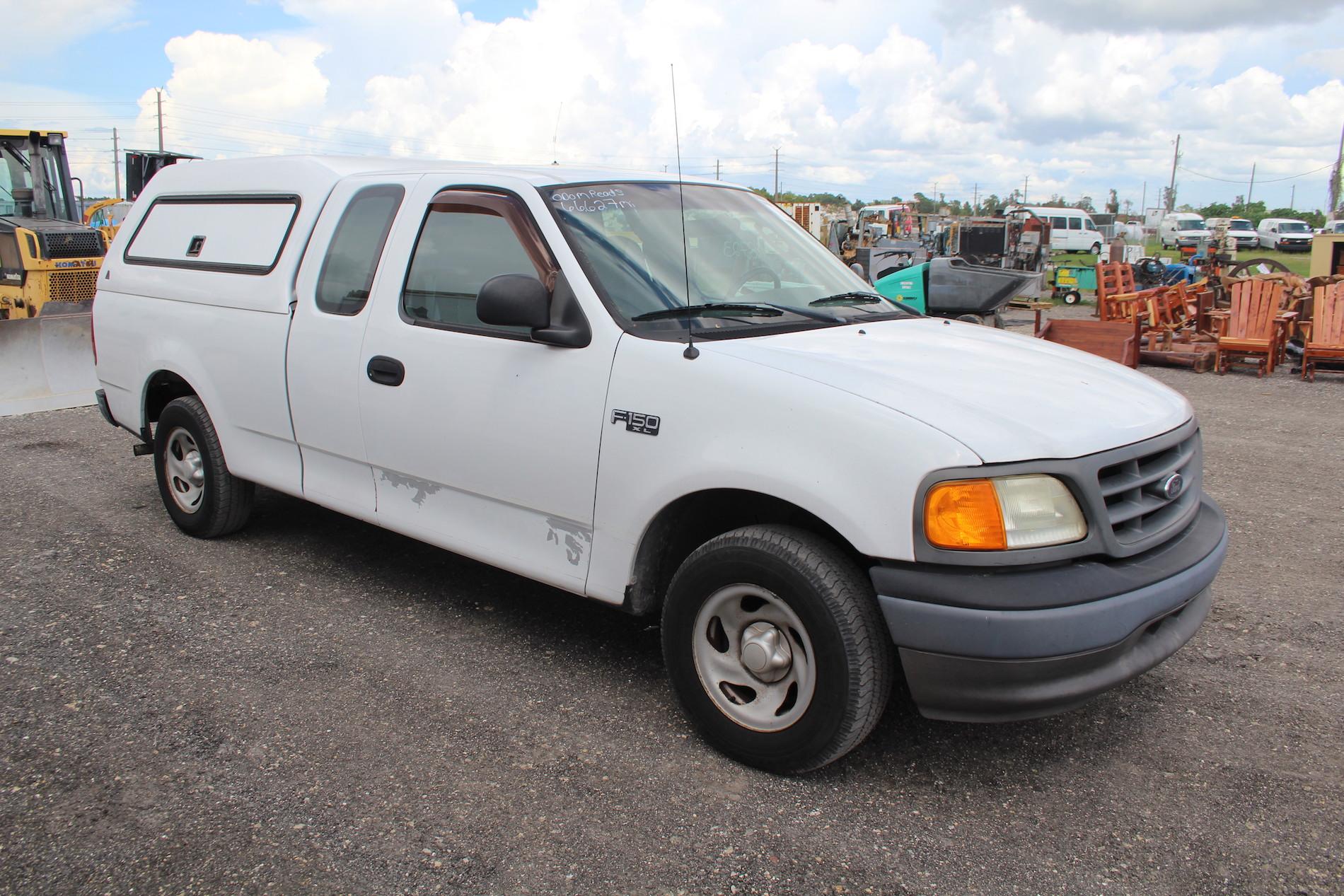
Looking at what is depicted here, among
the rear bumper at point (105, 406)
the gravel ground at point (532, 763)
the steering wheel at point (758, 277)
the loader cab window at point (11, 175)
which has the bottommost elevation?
the gravel ground at point (532, 763)

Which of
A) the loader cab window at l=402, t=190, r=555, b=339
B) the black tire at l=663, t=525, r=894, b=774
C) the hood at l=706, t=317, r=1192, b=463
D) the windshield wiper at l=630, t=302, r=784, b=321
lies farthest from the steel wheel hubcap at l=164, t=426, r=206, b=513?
the hood at l=706, t=317, r=1192, b=463

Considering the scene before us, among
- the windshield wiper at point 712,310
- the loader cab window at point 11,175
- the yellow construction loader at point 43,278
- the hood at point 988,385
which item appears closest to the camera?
the hood at point 988,385

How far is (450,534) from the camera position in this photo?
3.93 meters

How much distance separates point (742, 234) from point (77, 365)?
8285 millimetres

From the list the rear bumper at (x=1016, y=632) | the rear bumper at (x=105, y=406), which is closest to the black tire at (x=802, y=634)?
the rear bumper at (x=1016, y=632)

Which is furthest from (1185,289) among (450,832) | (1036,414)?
(450,832)

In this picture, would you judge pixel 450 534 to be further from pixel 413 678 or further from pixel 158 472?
pixel 158 472

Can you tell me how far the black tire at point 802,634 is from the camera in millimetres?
2820

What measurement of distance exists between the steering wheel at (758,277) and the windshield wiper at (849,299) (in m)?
0.17

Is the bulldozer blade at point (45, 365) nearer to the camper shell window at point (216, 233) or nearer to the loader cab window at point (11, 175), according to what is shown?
the camper shell window at point (216, 233)

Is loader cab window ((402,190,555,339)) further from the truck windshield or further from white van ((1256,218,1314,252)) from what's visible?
white van ((1256,218,1314,252))

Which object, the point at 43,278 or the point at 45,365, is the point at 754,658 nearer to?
Answer: the point at 45,365

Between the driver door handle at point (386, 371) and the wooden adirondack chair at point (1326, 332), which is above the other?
the driver door handle at point (386, 371)

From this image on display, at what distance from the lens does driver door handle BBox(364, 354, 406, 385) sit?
3.95 metres
